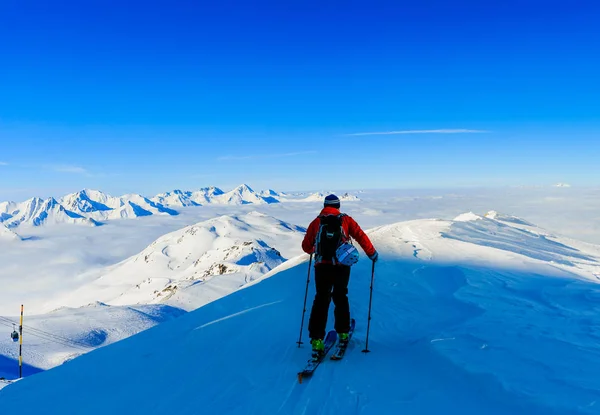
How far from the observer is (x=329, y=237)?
6.52m

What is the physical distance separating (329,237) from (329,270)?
547mm

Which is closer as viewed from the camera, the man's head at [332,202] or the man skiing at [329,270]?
the man skiing at [329,270]

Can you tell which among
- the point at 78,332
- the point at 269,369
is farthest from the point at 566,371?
the point at 78,332

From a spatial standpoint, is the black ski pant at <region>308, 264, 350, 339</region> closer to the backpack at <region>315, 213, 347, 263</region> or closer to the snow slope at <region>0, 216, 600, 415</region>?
the backpack at <region>315, 213, 347, 263</region>

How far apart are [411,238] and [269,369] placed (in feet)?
38.0

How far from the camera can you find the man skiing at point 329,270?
6527 millimetres

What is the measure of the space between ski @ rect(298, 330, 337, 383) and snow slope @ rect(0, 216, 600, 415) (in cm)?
11

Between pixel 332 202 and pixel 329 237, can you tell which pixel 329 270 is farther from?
pixel 332 202

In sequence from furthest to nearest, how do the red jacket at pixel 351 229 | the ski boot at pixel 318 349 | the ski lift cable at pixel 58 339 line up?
1. the ski lift cable at pixel 58 339
2. the red jacket at pixel 351 229
3. the ski boot at pixel 318 349

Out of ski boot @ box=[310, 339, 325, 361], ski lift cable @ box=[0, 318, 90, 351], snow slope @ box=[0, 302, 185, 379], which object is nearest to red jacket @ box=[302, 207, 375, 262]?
ski boot @ box=[310, 339, 325, 361]

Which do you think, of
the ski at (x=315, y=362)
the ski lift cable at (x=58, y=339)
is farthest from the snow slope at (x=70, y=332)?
the ski at (x=315, y=362)

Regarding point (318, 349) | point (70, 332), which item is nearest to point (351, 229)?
point (318, 349)

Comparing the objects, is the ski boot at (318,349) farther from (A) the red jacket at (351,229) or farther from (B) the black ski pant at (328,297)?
(A) the red jacket at (351,229)

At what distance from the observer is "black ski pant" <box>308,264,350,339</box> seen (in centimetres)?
652
